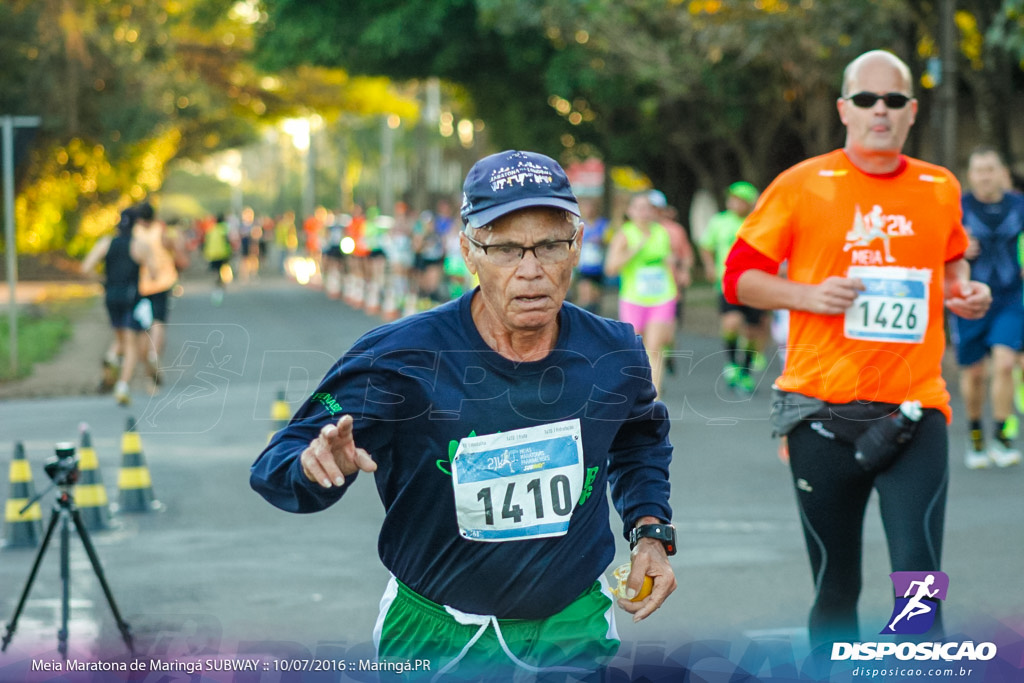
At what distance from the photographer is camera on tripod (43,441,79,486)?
5.53 m

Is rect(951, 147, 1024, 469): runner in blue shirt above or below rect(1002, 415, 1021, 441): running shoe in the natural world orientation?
above

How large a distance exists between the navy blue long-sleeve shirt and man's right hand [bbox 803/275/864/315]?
160 cm

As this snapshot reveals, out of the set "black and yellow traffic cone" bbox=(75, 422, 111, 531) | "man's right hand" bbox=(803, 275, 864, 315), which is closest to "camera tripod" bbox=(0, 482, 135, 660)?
"black and yellow traffic cone" bbox=(75, 422, 111, 531)

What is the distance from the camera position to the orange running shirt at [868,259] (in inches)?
185

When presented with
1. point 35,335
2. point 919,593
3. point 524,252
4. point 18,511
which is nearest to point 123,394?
point 18,511

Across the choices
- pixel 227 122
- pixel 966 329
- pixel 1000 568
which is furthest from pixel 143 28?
pixel 1000 568

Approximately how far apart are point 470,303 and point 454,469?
0.39m

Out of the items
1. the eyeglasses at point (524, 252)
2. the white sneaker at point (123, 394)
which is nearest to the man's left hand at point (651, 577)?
the eyeglasses at point (524, 252)

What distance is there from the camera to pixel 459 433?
3.15 m

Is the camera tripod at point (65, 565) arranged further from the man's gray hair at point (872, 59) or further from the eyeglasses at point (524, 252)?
the man's gray hair at point (872, 59)

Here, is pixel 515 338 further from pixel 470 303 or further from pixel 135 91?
pixel 135 91

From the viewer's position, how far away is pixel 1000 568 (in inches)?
284

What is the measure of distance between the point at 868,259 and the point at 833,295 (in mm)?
206

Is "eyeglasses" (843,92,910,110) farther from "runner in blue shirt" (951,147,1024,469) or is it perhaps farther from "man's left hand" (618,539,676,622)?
"runner in blue shirt" (951,147,1024,469)
